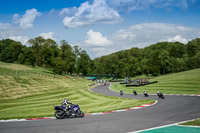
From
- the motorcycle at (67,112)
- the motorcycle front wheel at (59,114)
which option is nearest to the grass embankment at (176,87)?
the motorcycle at (67,112)

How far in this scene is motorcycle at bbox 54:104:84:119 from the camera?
15828 mm

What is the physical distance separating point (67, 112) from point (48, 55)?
101645 millimetres

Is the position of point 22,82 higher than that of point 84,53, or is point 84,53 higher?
point 84,53

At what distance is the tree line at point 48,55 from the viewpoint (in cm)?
11206

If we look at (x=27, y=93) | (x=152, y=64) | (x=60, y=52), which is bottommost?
(x=27, y=93)

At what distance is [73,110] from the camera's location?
16.2 m

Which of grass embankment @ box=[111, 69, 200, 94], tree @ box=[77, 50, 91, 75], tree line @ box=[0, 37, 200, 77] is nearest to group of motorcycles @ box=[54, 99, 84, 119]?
grass embankment @ box=[111, 69, 200, 94]

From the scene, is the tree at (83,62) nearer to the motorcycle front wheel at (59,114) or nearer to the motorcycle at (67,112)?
the motorcycle at (67,112)

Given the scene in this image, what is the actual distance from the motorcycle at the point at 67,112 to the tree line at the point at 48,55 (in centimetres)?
8647

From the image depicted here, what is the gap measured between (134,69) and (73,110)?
440 feet

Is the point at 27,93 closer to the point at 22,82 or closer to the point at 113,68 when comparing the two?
the point at 22,82

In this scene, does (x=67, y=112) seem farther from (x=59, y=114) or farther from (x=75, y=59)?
(x=75, y=59)

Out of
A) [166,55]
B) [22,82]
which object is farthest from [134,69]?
[22,82]

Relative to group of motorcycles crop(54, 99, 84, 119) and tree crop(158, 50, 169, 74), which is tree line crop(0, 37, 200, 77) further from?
group of motorcycles crop(54, 99, 84, 119)
